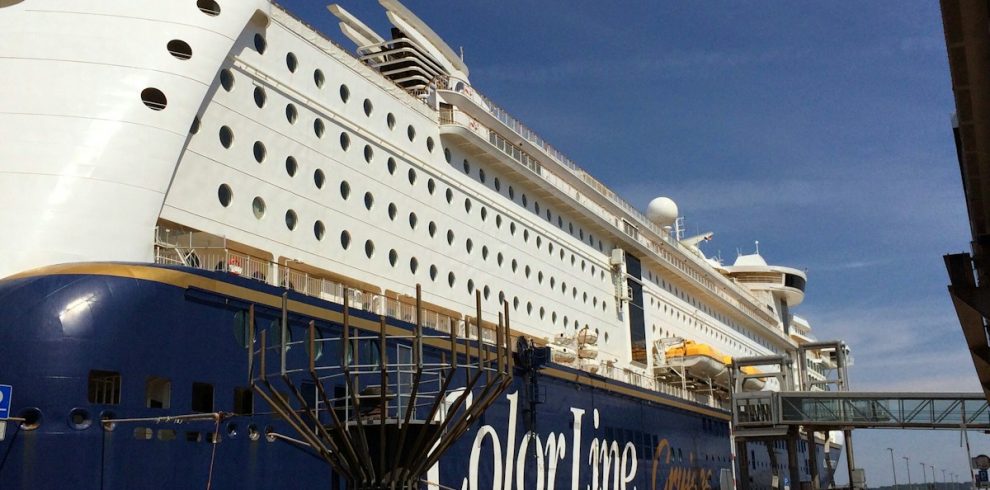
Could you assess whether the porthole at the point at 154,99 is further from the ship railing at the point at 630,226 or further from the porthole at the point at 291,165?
the ship railing at the point at 630,226

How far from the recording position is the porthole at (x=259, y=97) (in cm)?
1682

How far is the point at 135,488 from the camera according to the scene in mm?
12125

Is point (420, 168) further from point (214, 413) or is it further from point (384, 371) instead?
point (384, 371)

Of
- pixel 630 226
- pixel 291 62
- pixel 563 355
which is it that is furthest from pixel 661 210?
pixel 291 62

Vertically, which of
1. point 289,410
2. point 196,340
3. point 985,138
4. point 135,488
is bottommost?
point 135,488

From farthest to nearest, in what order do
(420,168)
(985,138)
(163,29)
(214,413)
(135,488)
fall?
(420,168), (163,29), (214,413), (135,488), (985,138)

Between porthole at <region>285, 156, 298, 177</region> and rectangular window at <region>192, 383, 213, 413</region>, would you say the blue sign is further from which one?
porthole at <region>285, 156, 298, 177</region>

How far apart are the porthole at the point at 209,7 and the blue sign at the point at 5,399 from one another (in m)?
6.59

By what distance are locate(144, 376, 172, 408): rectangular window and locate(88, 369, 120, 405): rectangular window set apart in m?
0.39

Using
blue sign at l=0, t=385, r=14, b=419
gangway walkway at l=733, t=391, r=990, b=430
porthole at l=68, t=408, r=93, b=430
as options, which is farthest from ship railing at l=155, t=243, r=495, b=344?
gangway walkway at l=733, t=391, r=990, b=430

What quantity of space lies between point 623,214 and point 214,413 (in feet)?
69.8

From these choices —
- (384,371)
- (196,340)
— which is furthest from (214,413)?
(384,371)

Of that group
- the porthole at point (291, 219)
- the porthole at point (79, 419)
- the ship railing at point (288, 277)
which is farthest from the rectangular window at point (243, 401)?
the porthole at point (291, 219)

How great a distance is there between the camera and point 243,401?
547 inches
